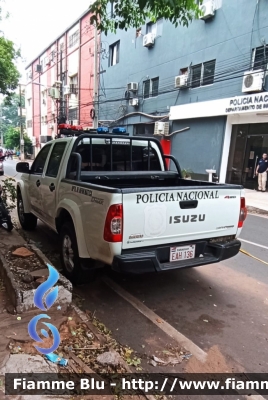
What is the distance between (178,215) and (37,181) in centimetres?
294

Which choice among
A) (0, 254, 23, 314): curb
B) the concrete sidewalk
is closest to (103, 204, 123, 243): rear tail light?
(0, 254, 23, 314): curb

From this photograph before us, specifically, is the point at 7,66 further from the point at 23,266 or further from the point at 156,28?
the point at 23,266

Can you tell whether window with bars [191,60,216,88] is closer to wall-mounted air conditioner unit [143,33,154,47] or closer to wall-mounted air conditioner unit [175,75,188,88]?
wall-mounted air conditioner unit [175,75,188,88]

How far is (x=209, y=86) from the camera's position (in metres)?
14.7

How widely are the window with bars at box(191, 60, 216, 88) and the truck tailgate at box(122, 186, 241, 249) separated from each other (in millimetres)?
12766

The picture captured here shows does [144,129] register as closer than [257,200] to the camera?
No

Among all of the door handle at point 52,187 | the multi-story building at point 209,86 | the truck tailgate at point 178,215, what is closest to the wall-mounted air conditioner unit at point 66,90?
the multi-story building at point 209,86

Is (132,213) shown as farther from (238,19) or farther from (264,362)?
(238,19)

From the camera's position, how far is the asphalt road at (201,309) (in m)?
2.79

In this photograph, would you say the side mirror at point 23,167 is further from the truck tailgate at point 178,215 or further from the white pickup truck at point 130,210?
the truck tailgate at point 178,215

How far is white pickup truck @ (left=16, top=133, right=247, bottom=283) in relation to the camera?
116 inches

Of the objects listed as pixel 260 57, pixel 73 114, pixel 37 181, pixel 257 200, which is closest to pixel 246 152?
pixel 257 200

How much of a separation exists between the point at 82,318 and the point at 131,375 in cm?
82

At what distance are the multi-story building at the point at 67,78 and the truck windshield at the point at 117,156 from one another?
20507 mm
